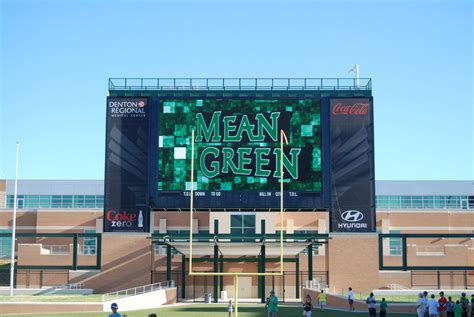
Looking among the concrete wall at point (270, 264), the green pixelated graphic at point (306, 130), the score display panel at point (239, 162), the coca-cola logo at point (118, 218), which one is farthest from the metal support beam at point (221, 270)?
Result: the green pixelated graphic at point (306, 130)

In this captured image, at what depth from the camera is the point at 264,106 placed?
62.0 meters

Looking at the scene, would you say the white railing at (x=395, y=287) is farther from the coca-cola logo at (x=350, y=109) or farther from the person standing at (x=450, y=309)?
the person standing at (x=450, y=309)

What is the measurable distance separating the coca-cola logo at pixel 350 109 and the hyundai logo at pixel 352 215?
23.5ft

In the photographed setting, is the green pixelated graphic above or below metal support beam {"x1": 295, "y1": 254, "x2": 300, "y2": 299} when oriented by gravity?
above

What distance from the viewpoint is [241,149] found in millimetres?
61250

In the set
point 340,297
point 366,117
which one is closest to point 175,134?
point 366,117

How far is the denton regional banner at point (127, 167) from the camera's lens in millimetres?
61688

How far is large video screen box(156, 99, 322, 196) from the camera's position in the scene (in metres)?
61.1

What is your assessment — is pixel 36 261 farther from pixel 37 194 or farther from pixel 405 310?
pixel 405 310

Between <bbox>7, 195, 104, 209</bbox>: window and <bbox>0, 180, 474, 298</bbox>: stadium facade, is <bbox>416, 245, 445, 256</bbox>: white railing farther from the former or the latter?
<bbox>7, 195, 104, 209</bbox>: window

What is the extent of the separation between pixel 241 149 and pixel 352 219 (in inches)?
378

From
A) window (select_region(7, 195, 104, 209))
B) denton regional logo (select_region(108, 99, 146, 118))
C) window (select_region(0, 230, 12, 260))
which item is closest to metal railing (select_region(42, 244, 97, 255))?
window (select_region(0, 230, 12, 260))

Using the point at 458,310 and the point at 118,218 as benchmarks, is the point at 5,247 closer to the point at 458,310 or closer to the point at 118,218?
Answer: the point at 118,218

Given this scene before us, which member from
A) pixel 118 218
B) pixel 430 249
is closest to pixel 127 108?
pixel 118 218
